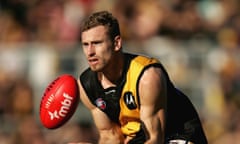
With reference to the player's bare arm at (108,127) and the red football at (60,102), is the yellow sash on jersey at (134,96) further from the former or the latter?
the red football at (60,102)

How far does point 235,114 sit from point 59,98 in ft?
17.5

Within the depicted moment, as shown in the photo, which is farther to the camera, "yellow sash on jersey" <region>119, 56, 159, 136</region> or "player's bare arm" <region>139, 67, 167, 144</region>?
"yellow sash on jersey" <region>119, 56, 159, 136</region>

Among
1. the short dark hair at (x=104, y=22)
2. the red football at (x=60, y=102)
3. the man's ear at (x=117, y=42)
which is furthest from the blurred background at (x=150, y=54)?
the short dark hair at (x=104, y=22)

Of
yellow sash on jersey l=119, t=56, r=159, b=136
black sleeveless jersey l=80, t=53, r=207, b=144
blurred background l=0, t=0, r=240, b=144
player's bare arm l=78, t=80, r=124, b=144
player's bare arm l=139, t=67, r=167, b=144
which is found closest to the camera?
player's bare arm l=139, t=67, r=167, b=144

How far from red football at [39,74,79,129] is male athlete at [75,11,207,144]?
27 centimetres

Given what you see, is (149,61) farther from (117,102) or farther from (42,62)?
(42,62)

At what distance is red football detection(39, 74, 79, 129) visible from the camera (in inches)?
332

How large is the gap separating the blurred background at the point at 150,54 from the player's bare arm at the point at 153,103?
14.6ft

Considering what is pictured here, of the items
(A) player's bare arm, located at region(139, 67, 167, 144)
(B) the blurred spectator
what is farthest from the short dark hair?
(B) the blurred spectator

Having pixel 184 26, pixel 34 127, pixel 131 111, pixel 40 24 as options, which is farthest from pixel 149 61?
pixel 40 24

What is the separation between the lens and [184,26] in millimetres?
14039

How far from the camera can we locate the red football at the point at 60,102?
332 inches

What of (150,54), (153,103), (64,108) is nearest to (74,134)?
(150,54)

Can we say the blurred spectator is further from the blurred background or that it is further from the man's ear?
the man's ear
